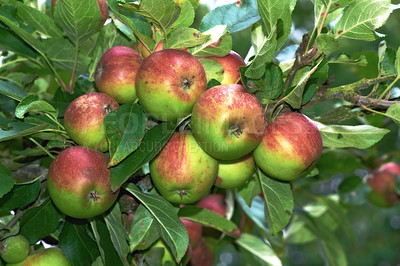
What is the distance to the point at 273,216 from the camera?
121 centimetres

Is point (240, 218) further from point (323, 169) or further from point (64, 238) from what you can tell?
point (64, 238)

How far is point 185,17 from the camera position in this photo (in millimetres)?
1115

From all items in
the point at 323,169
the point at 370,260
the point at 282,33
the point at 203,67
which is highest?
the point at 282,33

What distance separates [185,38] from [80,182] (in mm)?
423

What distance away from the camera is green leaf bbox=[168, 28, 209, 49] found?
1069mm

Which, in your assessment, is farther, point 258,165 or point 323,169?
point 323,169

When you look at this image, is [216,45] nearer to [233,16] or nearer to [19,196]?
[233,16]

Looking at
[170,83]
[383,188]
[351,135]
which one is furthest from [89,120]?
[383,188]

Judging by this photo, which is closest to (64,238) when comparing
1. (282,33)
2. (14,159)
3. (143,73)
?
(14,159)

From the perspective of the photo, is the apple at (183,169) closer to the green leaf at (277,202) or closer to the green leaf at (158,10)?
the green leaf at (277,202)

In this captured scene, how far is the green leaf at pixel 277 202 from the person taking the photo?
1.19 m

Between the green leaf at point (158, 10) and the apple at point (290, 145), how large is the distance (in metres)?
0.35

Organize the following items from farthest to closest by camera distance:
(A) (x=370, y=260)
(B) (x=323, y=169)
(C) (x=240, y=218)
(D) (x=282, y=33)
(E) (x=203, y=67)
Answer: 1. (A) (x=370, y=260)
2. (B) (x=323, y=169)
3. (C) (x=240, y=218)
4. (E) (x=203, y=67)
5. (D) (x=282, y=33)

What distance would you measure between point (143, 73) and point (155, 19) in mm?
129
